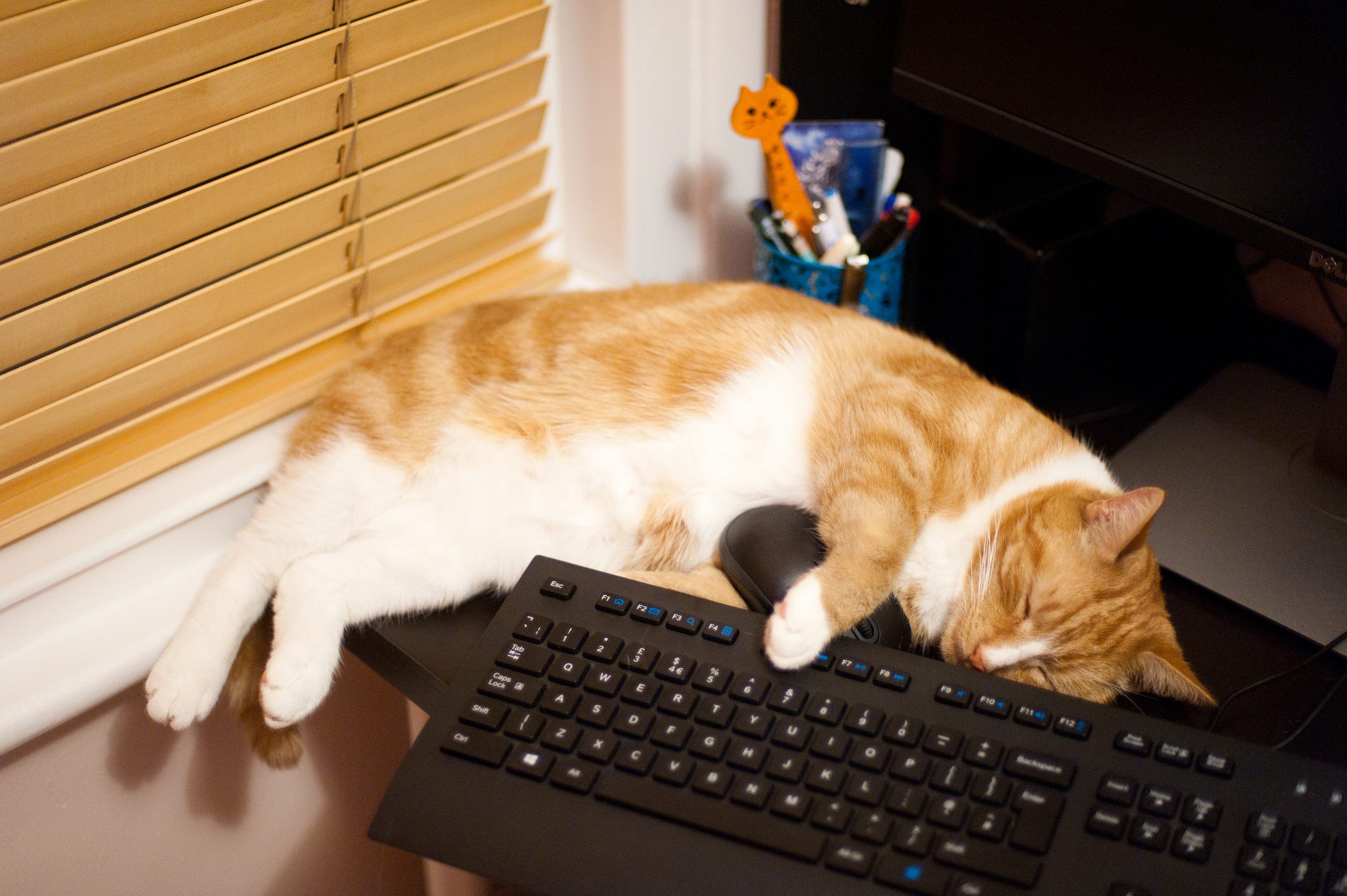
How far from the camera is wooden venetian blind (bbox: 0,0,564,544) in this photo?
2.92ft

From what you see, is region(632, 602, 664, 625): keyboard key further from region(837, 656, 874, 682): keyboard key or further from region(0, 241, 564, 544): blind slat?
region(0, 241, 564, 544): blind slat

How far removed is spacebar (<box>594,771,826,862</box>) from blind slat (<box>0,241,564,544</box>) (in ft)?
2.10

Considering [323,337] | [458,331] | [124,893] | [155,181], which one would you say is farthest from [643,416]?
[124,893]

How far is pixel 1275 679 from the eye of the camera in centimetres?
89

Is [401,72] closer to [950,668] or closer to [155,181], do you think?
[155,181]

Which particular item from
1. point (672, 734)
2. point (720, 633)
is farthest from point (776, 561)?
point (672, 734)

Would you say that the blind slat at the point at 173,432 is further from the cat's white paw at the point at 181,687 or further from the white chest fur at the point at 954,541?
the white chest fur at the point at 954,541

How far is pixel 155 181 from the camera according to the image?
0.96 m

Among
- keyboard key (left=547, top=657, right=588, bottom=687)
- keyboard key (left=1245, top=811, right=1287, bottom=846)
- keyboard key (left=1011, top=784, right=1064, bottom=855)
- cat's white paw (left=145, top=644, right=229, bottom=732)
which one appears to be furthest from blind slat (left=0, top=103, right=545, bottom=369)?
keyboard key (left=1245, top=811, right=1287, bottom=846)

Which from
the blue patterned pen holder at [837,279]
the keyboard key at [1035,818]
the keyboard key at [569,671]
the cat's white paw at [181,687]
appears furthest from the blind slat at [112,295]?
the keyboard key at [1035,818]

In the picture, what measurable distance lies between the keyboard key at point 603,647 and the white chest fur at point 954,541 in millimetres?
369

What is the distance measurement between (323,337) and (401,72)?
0.32m

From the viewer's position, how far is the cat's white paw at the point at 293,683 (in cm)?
93

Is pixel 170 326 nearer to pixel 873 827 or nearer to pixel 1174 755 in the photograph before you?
pixel 873 827
